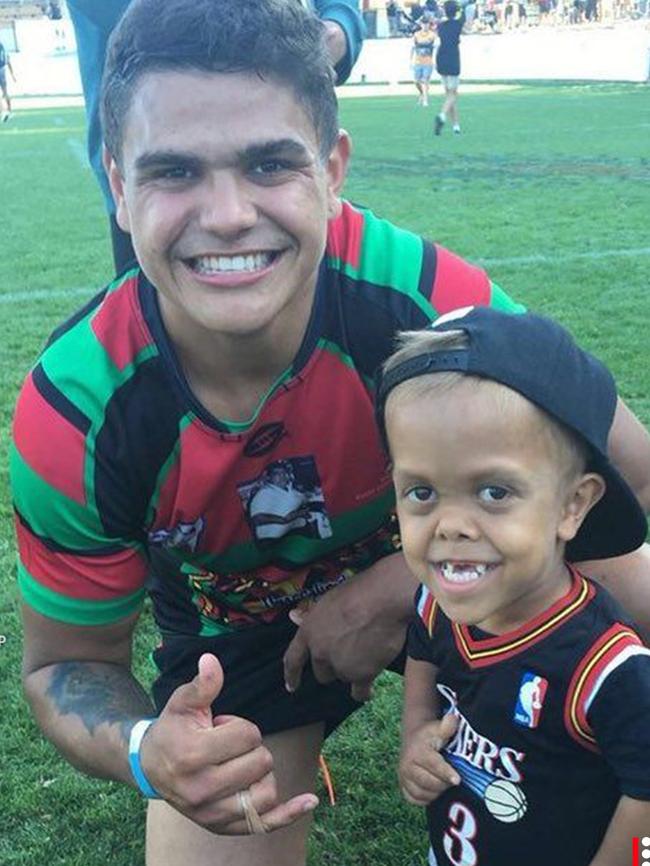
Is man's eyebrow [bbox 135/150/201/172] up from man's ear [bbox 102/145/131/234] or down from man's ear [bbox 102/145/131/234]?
up

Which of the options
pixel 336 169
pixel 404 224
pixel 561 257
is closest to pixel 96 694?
pixel 336 169

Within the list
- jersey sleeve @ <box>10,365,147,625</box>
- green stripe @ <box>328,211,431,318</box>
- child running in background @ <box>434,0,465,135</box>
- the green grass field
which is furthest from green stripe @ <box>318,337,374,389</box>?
child running in background @ <box>434,0,465,135</box>

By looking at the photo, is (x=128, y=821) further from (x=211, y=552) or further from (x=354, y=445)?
(x=354, y=445)

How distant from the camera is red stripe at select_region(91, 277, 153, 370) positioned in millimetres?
2453

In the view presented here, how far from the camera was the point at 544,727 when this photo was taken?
2.10 m

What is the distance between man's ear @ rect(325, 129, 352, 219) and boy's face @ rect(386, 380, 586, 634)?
0.53 m

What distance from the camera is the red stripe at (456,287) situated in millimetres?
2576

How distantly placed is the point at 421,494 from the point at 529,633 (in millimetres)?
312

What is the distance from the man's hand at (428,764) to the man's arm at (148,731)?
0.30 meters

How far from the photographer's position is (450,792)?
2344mm

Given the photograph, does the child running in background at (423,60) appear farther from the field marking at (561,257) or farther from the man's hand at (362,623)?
the man's hand at (362,623)

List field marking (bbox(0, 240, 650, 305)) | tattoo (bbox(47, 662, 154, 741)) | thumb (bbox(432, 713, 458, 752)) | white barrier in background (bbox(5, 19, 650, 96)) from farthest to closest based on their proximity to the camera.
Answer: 1. white barrier in background (bbox(5, 19, 650, 96))
2. field marking (bbox(0, 240, 650, 305))
3. tattoo (bbox(47, 662, 154, 741))
4. thumb (bbox(432, 713, 458, 752))

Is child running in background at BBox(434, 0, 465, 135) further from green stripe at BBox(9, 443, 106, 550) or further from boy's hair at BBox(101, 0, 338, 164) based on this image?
green stripe at BBox(9, 443, 106, 550)

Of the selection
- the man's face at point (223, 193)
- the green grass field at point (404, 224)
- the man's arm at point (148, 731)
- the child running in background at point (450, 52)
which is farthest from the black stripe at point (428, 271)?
the child running in background at point (450, 52)
